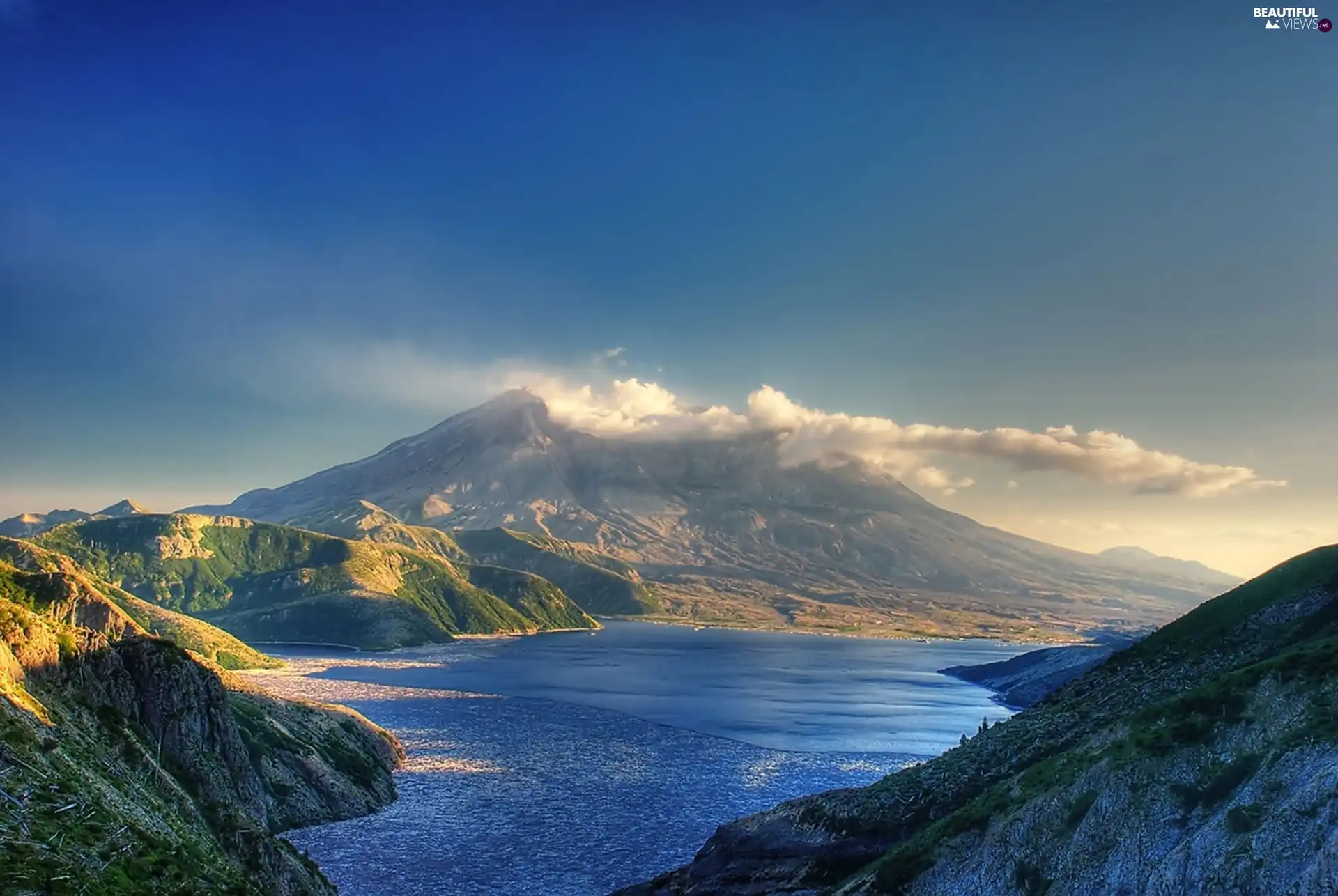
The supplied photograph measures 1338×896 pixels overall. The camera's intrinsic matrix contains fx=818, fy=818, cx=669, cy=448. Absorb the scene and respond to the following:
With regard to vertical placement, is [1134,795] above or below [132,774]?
above

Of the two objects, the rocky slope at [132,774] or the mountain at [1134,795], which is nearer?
the rocky slope at [132,774]

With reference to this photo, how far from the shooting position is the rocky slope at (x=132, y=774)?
188 feet

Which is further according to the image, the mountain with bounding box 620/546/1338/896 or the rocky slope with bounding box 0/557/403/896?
the mountain with bounding box 620/546/1338/896

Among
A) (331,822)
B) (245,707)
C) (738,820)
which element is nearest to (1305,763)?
(738,820)

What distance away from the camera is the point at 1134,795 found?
74.2m

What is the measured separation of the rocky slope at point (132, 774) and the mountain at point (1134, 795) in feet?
172

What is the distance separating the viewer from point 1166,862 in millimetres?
66938

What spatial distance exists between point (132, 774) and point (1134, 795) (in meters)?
95.0

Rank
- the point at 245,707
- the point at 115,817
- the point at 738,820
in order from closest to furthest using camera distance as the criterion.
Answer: the point at 115,817
the point at 738,820
the point at 245,707

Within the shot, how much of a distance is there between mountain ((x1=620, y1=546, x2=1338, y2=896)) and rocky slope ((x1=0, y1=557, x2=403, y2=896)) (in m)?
52.5

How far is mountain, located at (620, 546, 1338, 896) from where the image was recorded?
64.8 metres

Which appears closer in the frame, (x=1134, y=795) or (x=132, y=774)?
(x=1134, y=795)

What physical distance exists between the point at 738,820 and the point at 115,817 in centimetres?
7284

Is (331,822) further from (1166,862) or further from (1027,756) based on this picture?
(1166,862)
